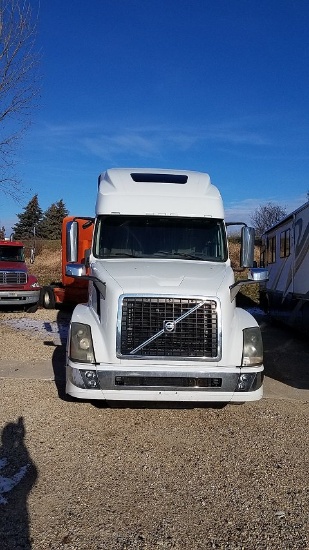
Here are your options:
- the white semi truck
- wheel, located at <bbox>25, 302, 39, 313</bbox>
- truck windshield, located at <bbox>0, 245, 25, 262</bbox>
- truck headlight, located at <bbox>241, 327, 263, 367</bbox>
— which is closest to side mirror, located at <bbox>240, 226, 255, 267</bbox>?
the white semi truck

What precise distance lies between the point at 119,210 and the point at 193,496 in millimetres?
3796

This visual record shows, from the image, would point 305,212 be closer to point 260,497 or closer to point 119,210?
point 119,210

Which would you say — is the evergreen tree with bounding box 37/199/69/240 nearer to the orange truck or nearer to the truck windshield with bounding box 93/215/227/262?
the orange truck

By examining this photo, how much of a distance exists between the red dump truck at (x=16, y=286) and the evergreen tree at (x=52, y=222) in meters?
50.3

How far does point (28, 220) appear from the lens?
69.6 m

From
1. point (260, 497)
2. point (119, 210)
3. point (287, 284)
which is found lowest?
point (260, 497)

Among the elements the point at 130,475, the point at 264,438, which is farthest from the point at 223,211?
the point at 130,475

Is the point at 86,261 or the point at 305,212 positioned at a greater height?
the point at 305,212

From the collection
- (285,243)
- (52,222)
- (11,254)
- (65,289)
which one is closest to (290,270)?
(285,243)

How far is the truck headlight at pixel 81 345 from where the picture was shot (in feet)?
17.2

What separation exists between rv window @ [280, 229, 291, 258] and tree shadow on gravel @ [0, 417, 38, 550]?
9.14m

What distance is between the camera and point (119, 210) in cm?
669

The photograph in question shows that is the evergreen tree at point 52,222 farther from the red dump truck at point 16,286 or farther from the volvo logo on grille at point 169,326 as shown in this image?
the volvo logo on grille at point 169,326

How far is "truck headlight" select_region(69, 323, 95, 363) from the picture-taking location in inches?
206
